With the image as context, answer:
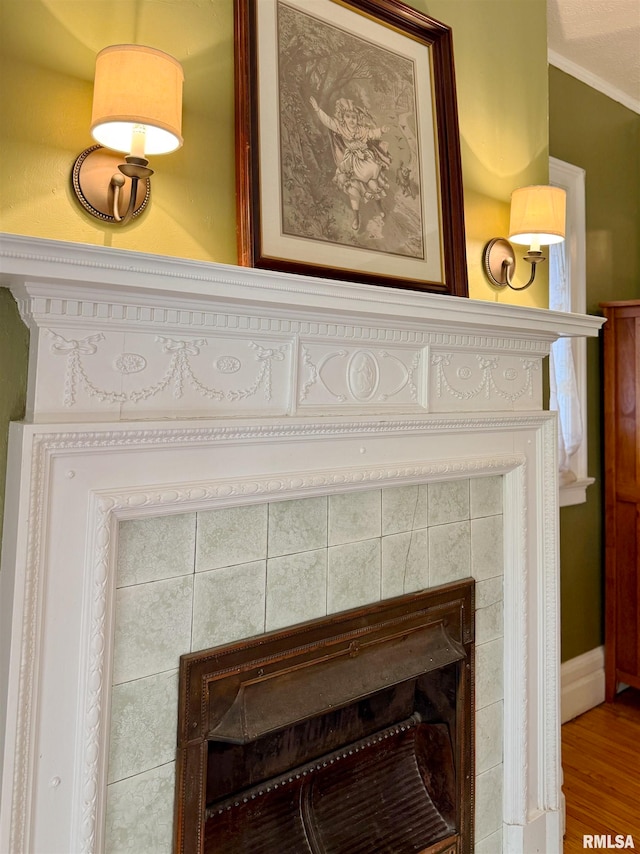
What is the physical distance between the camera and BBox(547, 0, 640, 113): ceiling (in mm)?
2127

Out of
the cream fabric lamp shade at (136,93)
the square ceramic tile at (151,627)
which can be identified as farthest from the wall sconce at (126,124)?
the square ceramic tile at (151,627)

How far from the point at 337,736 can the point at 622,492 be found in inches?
72.6

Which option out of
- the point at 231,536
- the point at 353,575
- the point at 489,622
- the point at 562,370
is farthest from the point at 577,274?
the point at 231,536

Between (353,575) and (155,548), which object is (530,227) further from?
(155,548)

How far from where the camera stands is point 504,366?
5.56 ft

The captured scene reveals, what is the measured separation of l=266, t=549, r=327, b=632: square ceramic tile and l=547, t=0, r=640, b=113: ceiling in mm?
2102

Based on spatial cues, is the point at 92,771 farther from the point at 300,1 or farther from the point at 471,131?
the point at 471,131

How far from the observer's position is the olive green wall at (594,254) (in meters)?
2.63

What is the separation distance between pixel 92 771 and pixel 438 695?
3.12 feet

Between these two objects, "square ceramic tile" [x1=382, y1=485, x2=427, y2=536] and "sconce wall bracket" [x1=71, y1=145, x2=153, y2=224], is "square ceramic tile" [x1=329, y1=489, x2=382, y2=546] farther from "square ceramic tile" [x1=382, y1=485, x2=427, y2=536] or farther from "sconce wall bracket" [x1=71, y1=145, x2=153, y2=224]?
"sconce wall bracket" [x1=71, y1=145, x2=153, y2=224]

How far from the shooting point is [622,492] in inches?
105

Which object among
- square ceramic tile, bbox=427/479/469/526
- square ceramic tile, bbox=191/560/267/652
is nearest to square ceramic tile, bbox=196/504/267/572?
square ceramic tile, bbox=191/560/267/652

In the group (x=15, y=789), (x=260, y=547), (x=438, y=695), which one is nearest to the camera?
(x=15, y=789)

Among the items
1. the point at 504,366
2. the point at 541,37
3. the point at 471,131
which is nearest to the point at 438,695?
the point at 504,366
